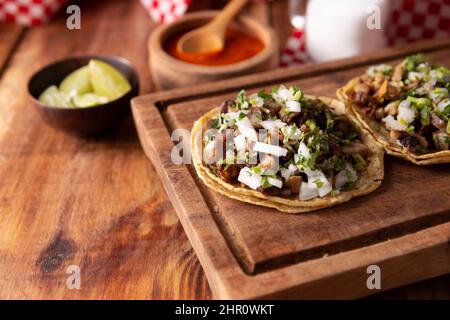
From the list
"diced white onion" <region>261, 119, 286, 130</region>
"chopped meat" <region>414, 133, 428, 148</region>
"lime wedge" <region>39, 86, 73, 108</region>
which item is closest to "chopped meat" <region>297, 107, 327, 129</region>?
"diced white onion" <region>261, 119, 286, 130</region>

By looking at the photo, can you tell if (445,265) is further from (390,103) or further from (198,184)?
(198,184)

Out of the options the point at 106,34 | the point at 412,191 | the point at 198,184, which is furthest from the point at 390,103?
the point at 106,34

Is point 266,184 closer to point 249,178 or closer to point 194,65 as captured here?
point 249,178

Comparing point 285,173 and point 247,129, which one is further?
point 247,129

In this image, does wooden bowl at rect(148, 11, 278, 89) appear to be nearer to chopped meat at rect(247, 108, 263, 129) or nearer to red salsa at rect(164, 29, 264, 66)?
red salsa at rect(164, 29, 264, 66)

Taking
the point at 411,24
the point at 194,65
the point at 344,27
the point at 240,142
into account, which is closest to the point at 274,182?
the point at 240,142

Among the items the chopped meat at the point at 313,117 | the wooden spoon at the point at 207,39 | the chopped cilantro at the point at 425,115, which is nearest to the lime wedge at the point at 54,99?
the wooden spoon at the point at 207,39

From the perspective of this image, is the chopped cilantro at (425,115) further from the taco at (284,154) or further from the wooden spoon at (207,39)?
the wooden spoon at (207,39)
